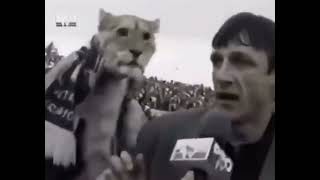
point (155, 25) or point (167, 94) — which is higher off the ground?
point (155, 25)

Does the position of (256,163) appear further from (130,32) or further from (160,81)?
(130,32)

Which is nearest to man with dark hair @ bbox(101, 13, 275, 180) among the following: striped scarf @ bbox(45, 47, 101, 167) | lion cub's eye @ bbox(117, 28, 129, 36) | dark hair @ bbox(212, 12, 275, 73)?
dark hair @ bbox(212, 12, 275, 73)

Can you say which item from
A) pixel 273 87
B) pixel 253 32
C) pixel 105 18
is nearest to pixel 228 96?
pixel 273 87

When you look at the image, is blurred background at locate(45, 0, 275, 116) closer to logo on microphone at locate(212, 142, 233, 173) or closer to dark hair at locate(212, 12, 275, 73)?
dark hair at locate(212, 12, 275, 73)

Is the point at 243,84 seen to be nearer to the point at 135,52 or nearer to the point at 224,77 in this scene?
the point at 224,77

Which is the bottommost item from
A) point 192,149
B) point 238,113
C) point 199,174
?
point 199,174

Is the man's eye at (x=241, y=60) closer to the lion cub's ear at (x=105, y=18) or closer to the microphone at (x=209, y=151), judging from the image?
the microphone at (x=209, y=151)
